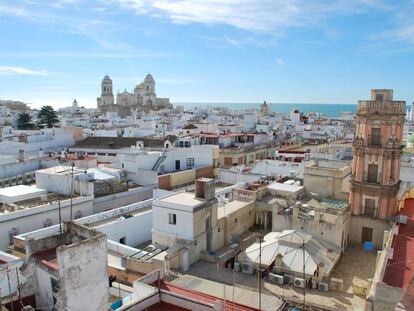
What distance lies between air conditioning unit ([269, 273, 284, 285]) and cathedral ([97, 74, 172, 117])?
107 metres

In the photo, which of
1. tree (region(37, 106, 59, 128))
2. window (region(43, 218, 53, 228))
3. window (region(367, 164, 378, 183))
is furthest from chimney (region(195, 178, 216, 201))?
tree (region(37, 106, 59, 128))

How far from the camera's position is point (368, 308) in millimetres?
16141

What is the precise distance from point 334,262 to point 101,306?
15.9 m

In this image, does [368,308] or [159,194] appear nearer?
[368,308]

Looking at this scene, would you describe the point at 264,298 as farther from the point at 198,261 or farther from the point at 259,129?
the point at 259,129

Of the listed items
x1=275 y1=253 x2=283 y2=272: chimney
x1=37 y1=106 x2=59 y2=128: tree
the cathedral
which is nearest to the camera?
x1=275 y1=253 x2=283 y2=272: chimney

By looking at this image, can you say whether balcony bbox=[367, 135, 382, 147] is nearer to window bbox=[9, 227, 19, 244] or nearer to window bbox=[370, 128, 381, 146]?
window bbox=[370, 128, 381, 146]

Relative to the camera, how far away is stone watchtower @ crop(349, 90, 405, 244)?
26.6 metres

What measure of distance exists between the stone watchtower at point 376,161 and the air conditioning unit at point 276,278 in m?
9.13

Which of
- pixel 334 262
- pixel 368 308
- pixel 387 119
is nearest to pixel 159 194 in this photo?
pixel 334 262

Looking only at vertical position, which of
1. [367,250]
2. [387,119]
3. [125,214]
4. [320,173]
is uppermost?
[387,119]

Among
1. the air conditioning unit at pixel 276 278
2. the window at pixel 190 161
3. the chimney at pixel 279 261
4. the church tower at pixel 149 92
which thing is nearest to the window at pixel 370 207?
the chimney at pixel 279 261

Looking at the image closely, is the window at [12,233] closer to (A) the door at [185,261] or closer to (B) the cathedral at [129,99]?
(A) the door at [185,261]

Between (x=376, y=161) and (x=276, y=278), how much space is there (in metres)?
11.4
